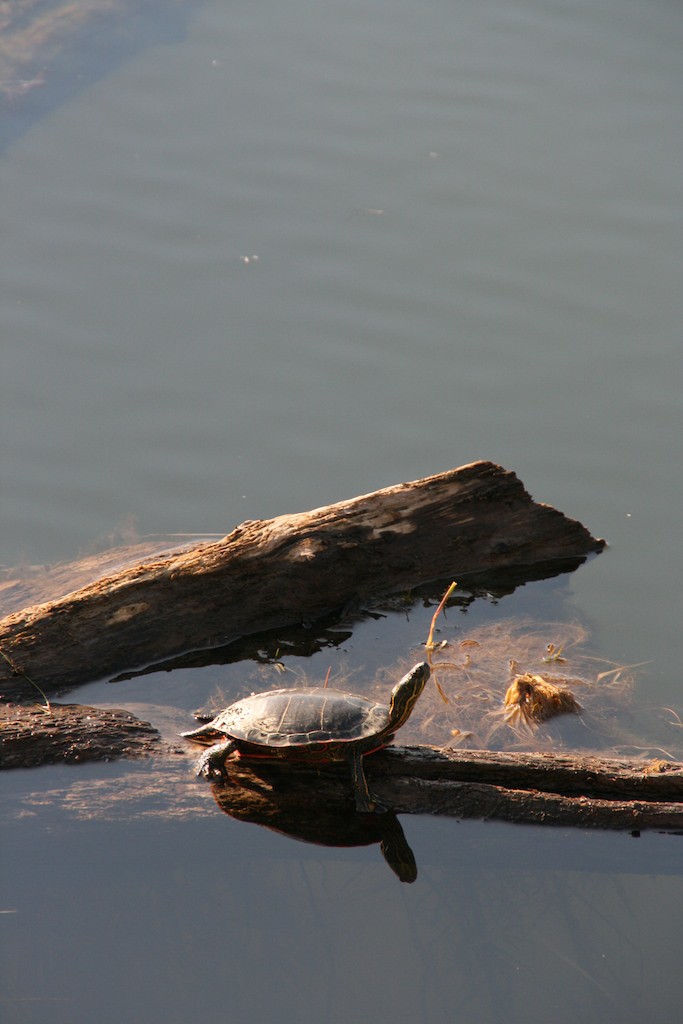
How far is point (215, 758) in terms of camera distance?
12.6ft

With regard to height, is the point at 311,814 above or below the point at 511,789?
below

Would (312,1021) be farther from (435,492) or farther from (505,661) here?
(435,492)

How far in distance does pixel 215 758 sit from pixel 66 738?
0.60 metres

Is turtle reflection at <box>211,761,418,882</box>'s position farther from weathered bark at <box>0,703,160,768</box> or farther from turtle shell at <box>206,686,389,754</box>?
weathered bark at <box>0,703,160,768</box>

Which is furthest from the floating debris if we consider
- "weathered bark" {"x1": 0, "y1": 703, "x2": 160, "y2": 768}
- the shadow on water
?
the shadow on water

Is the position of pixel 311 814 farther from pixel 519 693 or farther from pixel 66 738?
pixel 519 693

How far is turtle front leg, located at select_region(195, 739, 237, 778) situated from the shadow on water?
694 cm

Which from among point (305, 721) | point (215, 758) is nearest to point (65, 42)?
point (215, 758)

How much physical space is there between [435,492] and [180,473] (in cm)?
184

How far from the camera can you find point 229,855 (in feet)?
12.5

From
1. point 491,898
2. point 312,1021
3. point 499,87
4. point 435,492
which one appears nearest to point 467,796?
point 491,898

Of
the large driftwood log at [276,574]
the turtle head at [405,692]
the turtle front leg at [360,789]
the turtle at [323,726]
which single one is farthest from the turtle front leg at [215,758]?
the large driftwood log at [276,574]

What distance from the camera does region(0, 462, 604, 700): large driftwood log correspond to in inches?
171

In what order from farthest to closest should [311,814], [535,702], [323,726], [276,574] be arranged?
[276,574], [535,702], [311,814], [323,726]
